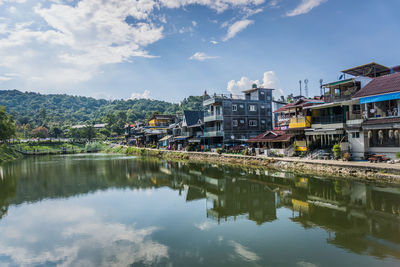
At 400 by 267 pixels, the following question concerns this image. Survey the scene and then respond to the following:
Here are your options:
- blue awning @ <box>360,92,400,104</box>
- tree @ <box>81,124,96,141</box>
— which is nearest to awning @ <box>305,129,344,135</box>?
blue awning @ <box>360,92,400,104</box>

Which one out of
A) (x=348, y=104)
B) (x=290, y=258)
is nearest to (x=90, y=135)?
(x=348, y=104)

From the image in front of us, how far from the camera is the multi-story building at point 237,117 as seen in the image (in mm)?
39969

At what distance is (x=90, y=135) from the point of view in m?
81.1

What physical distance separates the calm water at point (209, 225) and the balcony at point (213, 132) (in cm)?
2127

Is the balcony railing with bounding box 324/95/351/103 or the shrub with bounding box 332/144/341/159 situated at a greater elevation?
the balcony railing with bounding box 324/95/351/103

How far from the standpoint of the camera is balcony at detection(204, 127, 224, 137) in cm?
3981

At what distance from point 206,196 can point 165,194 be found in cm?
313

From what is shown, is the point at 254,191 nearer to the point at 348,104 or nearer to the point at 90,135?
the point at 348,104

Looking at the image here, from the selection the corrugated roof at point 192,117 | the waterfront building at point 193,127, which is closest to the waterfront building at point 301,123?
the waterfront building at point 193,127

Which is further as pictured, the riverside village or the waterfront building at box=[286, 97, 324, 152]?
the waterfront building at box=[286, 97, 324, 152]

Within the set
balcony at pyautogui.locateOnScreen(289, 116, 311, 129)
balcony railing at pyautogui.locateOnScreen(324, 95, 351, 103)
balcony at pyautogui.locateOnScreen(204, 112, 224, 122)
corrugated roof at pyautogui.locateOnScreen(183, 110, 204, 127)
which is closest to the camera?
balcony railing at pyautogui.locateOnScreen(324, 95, 351, 103)

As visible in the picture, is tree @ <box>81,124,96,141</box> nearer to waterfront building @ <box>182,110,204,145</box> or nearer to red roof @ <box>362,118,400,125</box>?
waterfront building @ <box>182,110,204,145</box>

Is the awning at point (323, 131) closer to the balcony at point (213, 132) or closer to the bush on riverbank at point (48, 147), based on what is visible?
the balcony at point (213, 132)

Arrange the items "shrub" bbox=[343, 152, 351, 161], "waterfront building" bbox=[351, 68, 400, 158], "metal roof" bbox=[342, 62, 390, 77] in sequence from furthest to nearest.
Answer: "metal roof" bbox=[342, 62, 390, 77] → "shrub" bbox=[343, 152, 351, 161] → "waterfront building" bbox=[351, 68, 400, 158]
